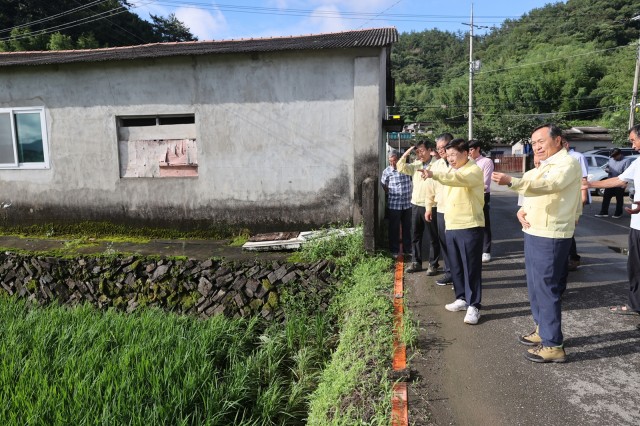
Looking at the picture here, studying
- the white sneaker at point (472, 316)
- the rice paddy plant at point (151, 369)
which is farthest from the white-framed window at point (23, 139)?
the white sneaker at point (472, 316)

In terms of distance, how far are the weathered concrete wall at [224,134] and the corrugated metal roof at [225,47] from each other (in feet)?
0.61

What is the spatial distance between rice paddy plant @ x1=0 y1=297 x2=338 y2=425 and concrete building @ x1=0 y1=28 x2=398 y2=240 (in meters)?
→ 2.96

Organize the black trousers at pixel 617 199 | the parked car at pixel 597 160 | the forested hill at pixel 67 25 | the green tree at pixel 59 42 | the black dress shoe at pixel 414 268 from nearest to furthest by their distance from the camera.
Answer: the black dress shoe at pixel 414 268 → the black trousers at pixel 617 199 → the parked car at pixel 597 160 → the green tree at pixel 59 42 → the forested hill at pixel 67 25

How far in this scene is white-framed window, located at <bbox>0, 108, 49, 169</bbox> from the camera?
9.14 m

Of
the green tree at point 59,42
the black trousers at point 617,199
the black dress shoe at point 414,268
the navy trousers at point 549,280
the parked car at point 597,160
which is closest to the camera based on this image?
the navy trousers at point 549,280

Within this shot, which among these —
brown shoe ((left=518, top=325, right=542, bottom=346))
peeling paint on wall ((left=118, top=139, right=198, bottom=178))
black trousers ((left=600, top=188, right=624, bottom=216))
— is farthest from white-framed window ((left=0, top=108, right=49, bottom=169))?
black trousers ((left=600, top=188, right=624, bottom=216))

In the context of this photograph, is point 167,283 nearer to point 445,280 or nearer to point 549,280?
point 445,280

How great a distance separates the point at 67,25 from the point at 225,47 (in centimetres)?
2582

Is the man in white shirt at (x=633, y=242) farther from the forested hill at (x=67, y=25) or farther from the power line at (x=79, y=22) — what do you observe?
the power line at (x=79, y=22)

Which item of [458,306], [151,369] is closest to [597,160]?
[458,306]

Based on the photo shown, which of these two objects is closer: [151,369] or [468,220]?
[151,369]

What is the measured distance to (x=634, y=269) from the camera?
4738 mm

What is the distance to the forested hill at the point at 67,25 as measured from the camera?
25391mm

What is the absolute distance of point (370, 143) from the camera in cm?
786
